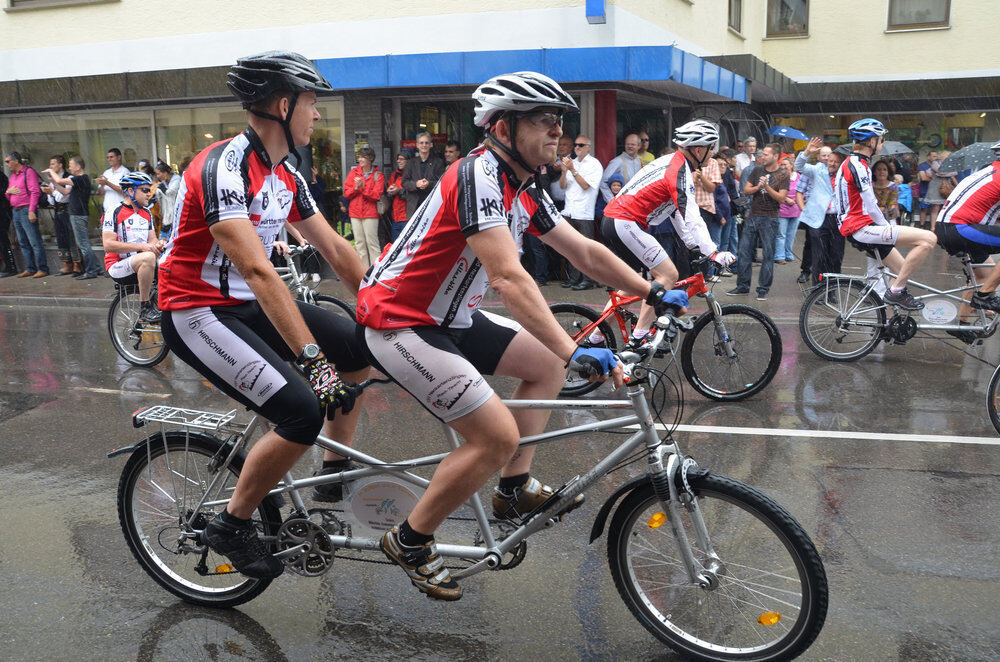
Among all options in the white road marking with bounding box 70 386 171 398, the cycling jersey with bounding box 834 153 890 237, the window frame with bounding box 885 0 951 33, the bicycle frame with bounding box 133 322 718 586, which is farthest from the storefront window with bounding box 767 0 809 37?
the bicycle frame with bounding box 133 322 718 586

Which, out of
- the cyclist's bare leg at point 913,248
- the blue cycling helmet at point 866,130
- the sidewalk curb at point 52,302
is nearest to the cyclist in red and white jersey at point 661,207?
the blue cycling helmet at point 866,130

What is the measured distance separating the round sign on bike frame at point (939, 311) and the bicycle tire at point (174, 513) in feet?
21.7

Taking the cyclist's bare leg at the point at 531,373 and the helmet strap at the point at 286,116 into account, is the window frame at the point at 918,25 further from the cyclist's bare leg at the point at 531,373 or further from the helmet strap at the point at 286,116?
the helmet strap at the point at 286,116

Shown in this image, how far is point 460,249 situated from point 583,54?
10.5 m

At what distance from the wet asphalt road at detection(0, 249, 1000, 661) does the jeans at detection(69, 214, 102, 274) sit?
893 centimetres

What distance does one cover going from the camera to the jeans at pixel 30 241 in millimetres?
16344

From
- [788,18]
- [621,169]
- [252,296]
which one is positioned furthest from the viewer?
[788,18]

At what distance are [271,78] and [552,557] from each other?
246 cm

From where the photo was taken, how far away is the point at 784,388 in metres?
7.64

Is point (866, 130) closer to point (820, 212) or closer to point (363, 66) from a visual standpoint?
point (820, 212)

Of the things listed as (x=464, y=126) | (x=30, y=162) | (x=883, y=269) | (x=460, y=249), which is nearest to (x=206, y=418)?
(x=460, y=249)

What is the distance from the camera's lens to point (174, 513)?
3.96m

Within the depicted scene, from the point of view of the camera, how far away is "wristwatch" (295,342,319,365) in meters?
3.26

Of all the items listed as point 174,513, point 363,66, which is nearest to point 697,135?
point 174,513
